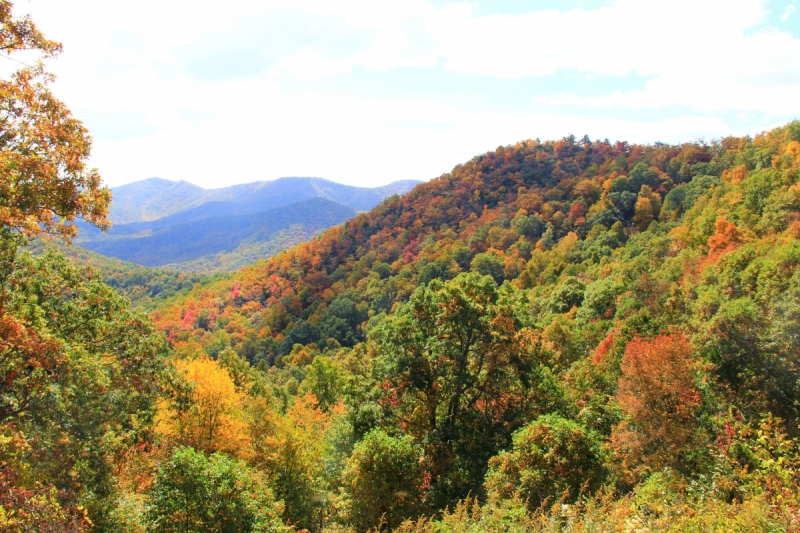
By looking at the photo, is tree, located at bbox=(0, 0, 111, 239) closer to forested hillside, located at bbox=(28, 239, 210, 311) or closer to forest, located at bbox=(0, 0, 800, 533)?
forest, located at bbox=(0, 0, 800, 533)

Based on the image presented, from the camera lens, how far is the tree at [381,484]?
37.9ft

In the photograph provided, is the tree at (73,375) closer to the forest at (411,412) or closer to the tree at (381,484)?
the forest at (411,412)

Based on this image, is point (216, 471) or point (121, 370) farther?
point (121, 370)

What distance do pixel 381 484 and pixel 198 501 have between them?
4222 millimetres

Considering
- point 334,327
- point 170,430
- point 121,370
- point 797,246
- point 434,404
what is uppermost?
point 797,246

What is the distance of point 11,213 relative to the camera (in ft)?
21.7

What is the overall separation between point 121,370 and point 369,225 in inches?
3755

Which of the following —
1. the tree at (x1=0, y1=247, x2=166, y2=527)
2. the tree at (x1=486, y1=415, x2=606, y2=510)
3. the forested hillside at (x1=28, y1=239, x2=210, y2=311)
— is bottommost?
the forested hillside at (x1=28, y1=239, x2=210, y2=311)

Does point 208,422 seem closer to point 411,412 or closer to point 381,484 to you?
point 411,412

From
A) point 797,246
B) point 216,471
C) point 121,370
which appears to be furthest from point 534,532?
point 797,246

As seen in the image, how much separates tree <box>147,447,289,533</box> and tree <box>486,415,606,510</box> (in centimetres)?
552

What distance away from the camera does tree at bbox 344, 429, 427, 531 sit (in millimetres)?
11539

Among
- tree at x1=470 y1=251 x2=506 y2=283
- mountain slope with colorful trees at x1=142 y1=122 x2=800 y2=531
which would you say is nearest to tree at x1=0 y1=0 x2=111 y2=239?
mountain slope with colorful trees at x1=142 y1=122 x2=800 y2=531

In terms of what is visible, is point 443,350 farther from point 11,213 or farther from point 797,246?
point 797,246
